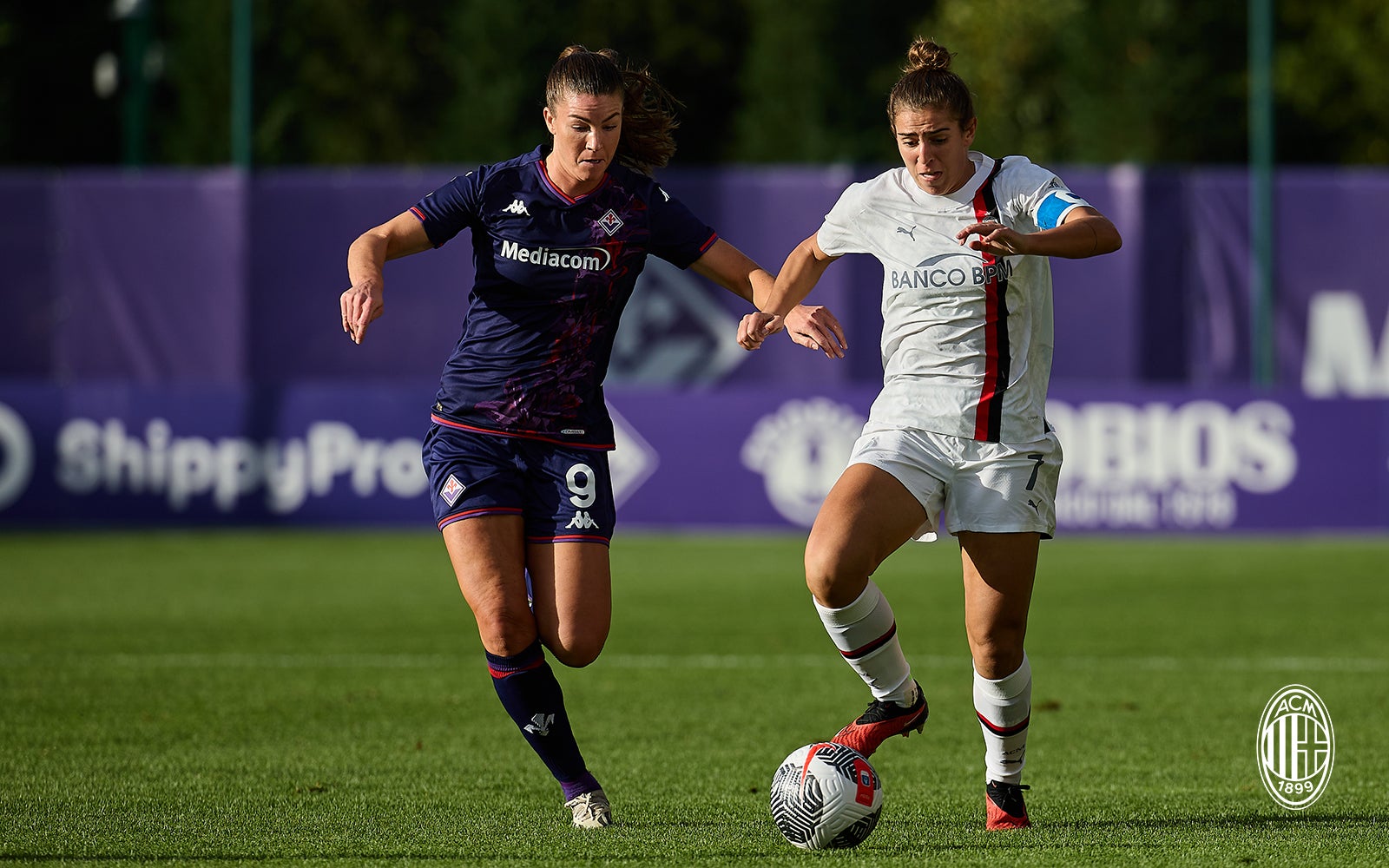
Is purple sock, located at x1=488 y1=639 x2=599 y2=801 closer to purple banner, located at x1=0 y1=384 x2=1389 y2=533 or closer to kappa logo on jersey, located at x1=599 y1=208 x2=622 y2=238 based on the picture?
kappa logo on jersey, located at x1=599 y1=208 x2=622 y2=238

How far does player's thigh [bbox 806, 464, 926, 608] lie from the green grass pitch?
77 centimetres

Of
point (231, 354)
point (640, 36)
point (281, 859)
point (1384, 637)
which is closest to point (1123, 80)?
point (640, 36)

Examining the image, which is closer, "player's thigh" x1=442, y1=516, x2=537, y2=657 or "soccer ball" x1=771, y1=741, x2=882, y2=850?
"soccer ball" x1=771, y1=741, x2=882, y2=850

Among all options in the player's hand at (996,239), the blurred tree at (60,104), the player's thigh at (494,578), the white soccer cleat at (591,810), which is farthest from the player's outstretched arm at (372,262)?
the blurred tree at (60,104)

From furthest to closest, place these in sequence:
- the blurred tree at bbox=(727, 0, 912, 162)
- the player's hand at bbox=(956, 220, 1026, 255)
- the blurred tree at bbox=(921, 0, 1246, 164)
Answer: the blurred tree at bbox=(727, 0, 912, 162), the blurred tree at bbox=(921, 0, 1246, 164), the player's hand at bbox=(956, 220, 1026, 255)

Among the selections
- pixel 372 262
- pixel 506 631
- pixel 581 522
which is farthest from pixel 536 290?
pixel 506 631

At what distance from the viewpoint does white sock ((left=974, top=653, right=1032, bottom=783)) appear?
574 cm

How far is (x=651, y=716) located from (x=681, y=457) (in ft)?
31.4

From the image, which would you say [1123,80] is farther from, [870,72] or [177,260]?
[177,260]

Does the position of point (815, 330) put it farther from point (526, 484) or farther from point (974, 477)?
point (526, 484)

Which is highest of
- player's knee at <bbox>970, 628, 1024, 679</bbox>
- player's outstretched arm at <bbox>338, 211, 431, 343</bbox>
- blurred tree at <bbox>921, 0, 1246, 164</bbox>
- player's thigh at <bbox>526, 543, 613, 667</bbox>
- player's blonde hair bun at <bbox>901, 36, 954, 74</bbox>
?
blurred tree at <bbox>921, 0, 1246, 164</bbox>

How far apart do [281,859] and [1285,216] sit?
1683cm

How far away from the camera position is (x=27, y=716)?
8055 millimetres

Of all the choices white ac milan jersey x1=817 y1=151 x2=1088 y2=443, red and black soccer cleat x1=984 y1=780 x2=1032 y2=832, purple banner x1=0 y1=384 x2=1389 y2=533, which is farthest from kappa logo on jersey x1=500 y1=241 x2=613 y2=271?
purple banner x1=0 y1=384 x2=1389 y2=533
